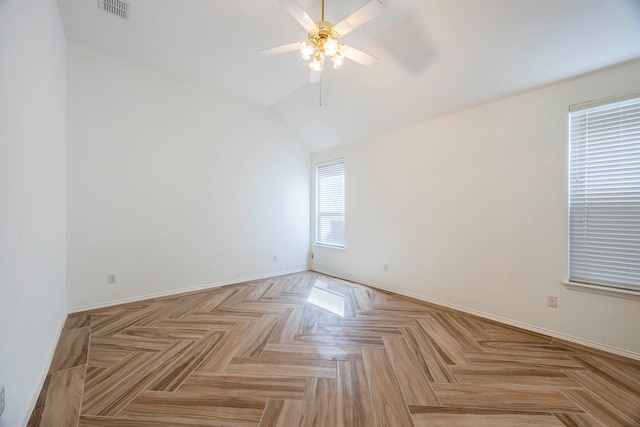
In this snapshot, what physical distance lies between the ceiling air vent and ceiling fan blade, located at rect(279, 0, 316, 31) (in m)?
1.81

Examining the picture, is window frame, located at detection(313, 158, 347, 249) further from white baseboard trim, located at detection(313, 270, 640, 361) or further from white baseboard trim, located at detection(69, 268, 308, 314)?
white baseboard trim, located at detection(313, 270, 640, 361)

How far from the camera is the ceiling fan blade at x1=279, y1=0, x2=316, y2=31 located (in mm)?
1624

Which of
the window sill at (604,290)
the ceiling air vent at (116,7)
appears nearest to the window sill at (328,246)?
the window sill at (604,290)

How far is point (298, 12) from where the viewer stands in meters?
1.71

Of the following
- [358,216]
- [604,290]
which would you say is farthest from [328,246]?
[604,290]

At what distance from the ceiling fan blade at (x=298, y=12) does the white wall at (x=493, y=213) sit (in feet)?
7.02

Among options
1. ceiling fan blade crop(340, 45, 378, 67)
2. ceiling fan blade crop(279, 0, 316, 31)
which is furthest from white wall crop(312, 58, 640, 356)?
ceiling fan blade crop(279, 0, 316, 31)

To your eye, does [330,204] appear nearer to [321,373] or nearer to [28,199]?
[321,373]

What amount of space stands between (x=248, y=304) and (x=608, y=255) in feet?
12.3

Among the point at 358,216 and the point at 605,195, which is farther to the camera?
Result: the point at 358,216

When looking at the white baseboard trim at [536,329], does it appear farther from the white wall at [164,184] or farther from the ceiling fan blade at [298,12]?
the ceiling fan blade at [298,12]

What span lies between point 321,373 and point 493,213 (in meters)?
2.47

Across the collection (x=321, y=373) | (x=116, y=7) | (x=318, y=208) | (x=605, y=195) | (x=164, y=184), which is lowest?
(x=321, y=373)

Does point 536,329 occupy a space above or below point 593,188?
below
